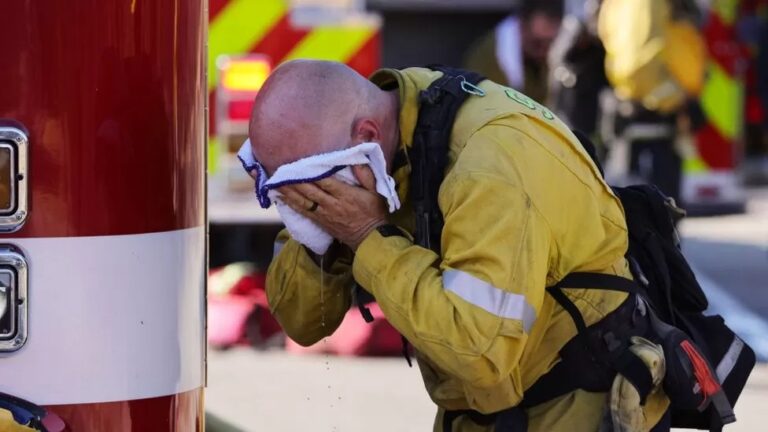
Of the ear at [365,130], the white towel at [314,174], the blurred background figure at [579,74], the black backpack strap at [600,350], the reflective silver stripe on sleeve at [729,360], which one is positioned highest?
the ear at [365,130]

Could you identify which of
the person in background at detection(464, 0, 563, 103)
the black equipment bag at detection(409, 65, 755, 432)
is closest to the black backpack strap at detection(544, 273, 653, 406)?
the black equipment bag at detection(409, 65, 755, 432)

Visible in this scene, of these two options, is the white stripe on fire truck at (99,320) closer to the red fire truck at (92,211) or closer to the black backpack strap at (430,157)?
the red fire truck at (92,211)

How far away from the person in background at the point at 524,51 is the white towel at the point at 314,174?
3851mm

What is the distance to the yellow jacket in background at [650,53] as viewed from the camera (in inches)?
255

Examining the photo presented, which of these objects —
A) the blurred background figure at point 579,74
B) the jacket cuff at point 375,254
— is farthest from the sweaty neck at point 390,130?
the blurred background figure at point 579,74

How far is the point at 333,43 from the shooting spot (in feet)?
19.5

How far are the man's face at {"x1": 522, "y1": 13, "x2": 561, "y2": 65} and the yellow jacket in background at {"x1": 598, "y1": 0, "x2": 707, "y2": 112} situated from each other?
0.50m

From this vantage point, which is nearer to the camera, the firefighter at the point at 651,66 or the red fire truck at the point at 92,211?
the red fire truck at the point at 92,211

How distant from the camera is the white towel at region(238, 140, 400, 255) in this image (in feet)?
7.03

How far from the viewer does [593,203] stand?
2.27m

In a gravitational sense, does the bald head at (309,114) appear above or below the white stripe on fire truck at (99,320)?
above

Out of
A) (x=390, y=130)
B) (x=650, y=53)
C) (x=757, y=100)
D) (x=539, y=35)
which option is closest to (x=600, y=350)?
(x=390, y=130)

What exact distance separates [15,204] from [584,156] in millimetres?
898

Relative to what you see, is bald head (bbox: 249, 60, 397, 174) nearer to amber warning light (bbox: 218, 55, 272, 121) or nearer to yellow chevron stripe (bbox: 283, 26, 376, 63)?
amber warning light (bbox: 218, 55, 272, 121)
